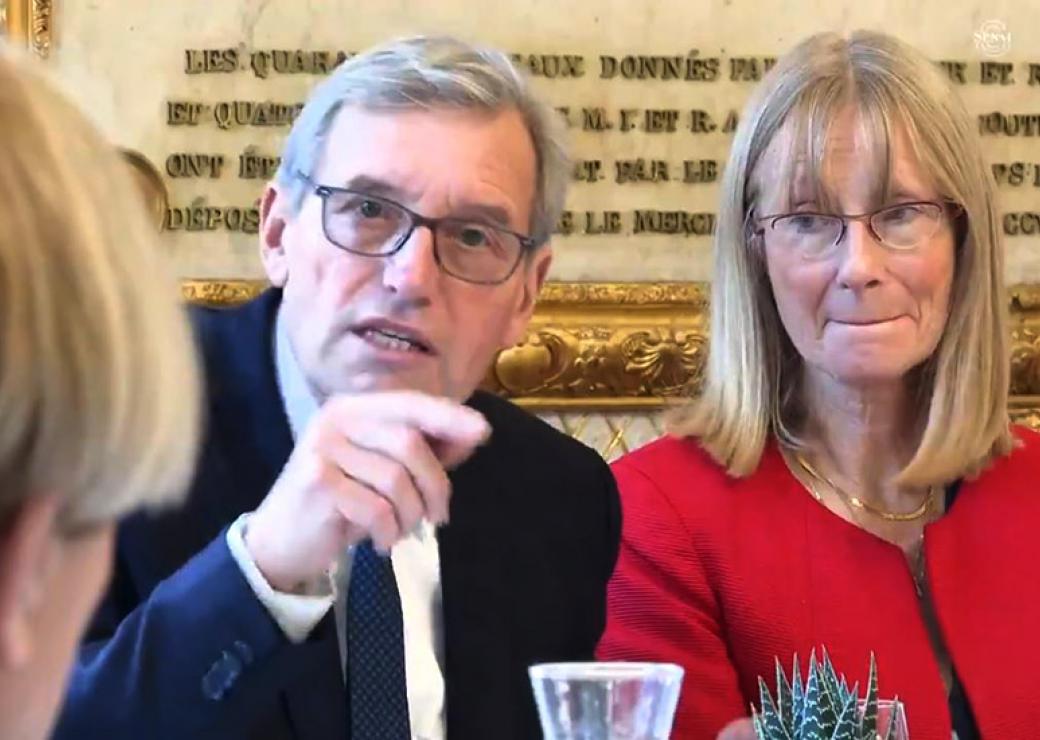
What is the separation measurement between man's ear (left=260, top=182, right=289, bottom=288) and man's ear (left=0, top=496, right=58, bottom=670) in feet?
2.71

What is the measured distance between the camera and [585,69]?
228 cm

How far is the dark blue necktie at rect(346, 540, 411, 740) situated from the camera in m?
1.24

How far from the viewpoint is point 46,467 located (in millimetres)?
560

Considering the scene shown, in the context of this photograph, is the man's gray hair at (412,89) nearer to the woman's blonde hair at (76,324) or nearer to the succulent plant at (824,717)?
the succulent plant at (824,717)


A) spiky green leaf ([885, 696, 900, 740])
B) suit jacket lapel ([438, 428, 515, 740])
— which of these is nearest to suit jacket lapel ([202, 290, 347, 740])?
suit jacket lapel ([438, 428, 515, 740])

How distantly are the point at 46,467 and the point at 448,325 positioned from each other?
0.77m

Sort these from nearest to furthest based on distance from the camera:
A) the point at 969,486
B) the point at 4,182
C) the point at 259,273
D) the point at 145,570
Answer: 1. the point at 4,182
2. the point at 145,570
3. the point at 969,486
4. the point at 259,273

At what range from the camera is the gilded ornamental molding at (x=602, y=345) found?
2.19 metres

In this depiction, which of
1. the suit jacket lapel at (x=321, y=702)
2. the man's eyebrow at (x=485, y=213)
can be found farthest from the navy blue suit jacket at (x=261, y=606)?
the man's eyebrow at (x=485, y=213)

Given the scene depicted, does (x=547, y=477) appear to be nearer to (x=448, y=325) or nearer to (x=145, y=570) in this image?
(x=448, y=325)

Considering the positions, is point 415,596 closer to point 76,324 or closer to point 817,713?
point 817,713

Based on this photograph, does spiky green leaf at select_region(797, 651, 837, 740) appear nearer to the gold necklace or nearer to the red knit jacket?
the red knit jacket

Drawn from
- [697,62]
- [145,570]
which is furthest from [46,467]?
[697,62]

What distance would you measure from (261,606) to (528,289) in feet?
1.69
